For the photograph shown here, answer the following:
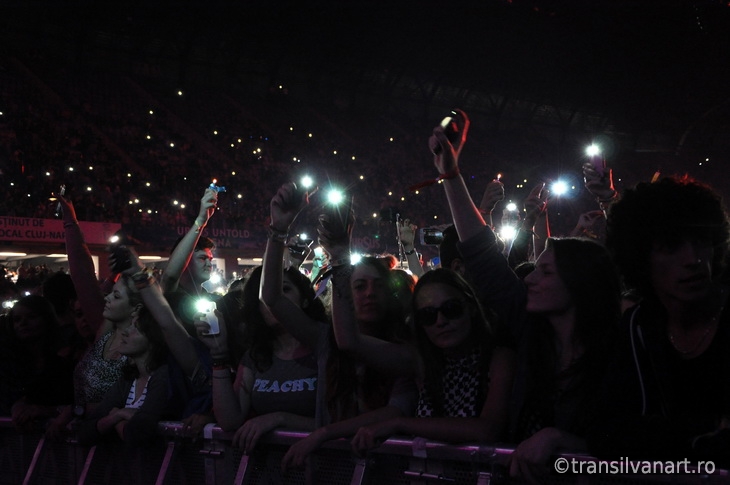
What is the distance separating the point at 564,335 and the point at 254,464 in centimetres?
141

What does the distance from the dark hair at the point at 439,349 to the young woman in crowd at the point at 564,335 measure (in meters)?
0.21

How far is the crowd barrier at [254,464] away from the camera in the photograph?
2.11m

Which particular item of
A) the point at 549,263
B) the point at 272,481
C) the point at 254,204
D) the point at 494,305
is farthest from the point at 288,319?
the point at 254,204

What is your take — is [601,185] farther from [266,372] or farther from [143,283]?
[143,283]

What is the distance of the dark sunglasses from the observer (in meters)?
2.54

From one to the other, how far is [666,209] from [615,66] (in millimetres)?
22792

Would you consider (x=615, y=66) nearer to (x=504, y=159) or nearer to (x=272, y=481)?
(x=504, y=159)

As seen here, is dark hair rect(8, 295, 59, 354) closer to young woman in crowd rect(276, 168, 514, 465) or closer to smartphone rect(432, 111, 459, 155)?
young woman in crowd rect(276, 168, 514, 465)

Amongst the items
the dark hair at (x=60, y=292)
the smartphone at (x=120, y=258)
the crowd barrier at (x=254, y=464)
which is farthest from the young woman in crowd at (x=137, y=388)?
the dark hair at (x=60, y=292)

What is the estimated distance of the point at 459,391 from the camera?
252 centimetres

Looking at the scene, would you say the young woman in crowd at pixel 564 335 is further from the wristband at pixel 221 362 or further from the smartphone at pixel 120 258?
the smartphone at pixel 120 258

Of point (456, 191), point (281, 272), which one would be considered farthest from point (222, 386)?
point (456, 191)

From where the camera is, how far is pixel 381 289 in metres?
3.02

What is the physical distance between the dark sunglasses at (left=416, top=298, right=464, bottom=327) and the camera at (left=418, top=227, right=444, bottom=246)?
5.40 ft
